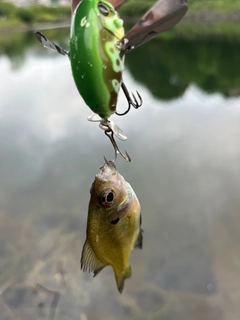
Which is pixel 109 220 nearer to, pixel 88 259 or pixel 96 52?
pixel 88 259

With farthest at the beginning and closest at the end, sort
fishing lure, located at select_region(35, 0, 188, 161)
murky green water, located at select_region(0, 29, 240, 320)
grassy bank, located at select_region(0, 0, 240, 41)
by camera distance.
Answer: grassy bank, located at select_region(0, 0, 240, 41)
murky green water, located at select_region(0, 29, 240, 320)
fishing lure, located at select_region(35, 0, 188, 161)

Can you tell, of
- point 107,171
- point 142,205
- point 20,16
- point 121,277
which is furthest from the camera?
point 20,16

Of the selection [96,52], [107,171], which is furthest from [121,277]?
[96,52]

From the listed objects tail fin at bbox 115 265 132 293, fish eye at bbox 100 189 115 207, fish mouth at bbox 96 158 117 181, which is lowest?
tail fin at bbox 115 265 132 293

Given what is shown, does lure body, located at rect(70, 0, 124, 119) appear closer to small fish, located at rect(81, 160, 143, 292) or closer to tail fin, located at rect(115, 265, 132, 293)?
small fish, located at rect(81, 160, 143, 292)

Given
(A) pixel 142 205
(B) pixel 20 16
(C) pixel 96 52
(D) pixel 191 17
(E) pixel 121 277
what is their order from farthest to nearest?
1. (B) pixel 20 16
2. (D) pixel 191 17
3. (A) pixel 142 205
4. (E) pixel 121 277
5. (C) pixel 96 52

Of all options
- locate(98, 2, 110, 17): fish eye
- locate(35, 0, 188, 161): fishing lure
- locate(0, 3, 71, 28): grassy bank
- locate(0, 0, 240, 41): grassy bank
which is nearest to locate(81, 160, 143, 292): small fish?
locate(35, 0, 188, 161): fishing lure

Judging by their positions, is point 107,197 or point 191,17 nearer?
point 107,197

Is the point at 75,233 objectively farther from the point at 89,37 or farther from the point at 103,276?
the point at 89,37
